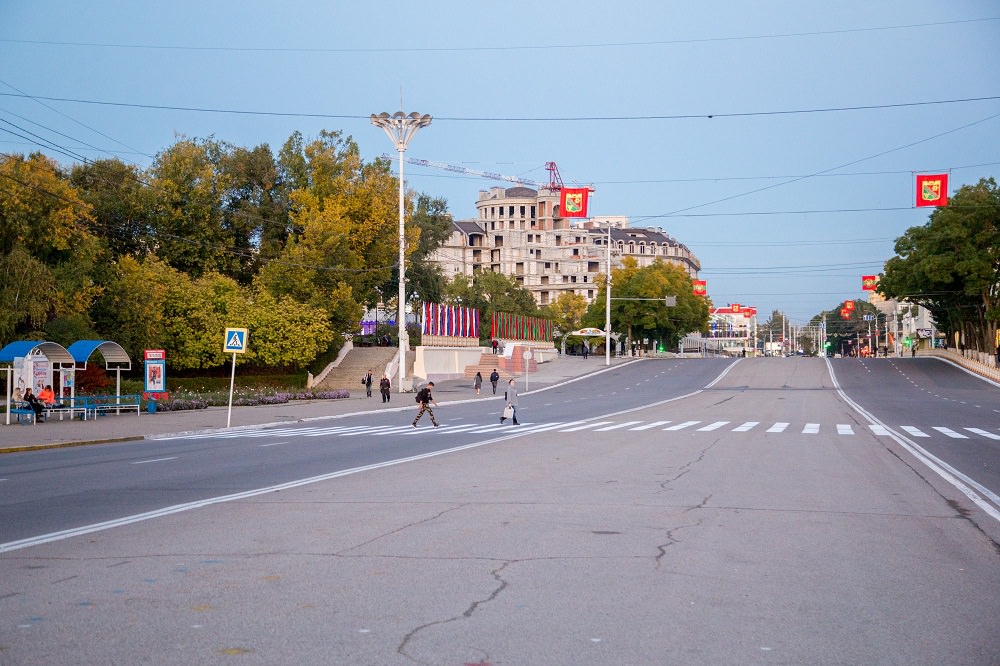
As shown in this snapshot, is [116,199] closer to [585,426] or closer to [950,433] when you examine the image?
[585,426]

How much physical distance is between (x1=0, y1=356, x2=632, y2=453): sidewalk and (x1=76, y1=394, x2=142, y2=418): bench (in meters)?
Result: 0.42

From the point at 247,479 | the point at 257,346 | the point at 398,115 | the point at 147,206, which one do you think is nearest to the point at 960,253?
the point at 398,115

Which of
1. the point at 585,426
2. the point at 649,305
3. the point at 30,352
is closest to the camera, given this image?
the point at 585,426

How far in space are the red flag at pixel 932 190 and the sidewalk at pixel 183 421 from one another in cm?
2444

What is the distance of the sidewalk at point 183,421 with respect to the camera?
83.9ft

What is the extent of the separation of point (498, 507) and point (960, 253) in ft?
256

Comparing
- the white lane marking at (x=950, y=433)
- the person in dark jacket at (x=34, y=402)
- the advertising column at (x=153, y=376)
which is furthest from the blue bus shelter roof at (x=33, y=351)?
the white lane marking at (x=950, y=433)

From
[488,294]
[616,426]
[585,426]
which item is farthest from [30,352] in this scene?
[488,294]

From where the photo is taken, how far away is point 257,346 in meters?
56.7

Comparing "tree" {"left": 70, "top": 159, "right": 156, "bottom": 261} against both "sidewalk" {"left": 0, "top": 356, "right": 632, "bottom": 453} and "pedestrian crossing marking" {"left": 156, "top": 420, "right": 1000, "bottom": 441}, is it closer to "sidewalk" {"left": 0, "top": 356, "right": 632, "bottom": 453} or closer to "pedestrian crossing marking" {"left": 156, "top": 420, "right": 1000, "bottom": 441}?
"sidewalk" {"left": 0, "top": 356, "right": 632, "bottom": 453}

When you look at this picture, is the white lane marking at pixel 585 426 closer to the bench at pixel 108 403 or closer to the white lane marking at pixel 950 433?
the white lane marking at pixel 950 433

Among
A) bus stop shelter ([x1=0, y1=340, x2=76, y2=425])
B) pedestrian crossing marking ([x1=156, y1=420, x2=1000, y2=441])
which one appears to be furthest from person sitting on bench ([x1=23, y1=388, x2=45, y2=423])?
pedestrian crossing marking ([x1=156, y1=420, x2=1000, y2=441])

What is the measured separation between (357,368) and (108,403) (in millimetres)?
32778

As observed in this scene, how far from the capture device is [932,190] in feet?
134
